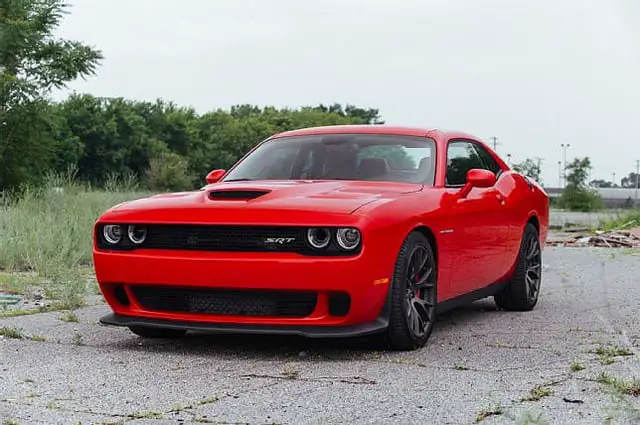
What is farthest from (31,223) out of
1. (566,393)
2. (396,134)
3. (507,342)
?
(566,393)

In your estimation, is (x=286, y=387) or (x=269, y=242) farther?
(x=269, y=242)

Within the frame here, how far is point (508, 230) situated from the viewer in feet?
26.7

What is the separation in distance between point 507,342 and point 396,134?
1.77m

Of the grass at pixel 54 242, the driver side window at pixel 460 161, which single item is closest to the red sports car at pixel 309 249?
the driver side window at pixel 460 161

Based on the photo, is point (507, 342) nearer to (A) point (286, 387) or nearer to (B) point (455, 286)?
(B) point (455, 286)

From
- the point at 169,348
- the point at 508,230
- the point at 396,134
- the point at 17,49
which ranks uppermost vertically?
the point at 17,49

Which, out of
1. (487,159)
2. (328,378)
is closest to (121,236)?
(328,378)

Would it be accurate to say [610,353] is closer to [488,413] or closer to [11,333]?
[488,413]

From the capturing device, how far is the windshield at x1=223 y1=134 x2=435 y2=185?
7.06 metres

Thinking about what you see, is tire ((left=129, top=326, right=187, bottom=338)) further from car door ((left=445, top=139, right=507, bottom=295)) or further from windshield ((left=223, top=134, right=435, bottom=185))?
car door ((left=445, top=139, right=507, bottom=295))

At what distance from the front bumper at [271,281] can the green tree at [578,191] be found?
64402mm

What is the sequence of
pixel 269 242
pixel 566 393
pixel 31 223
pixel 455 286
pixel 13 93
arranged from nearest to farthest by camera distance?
pixel 566 393 → pixel 269 242 → pixel 455 286 → pixel 31 223 → pixel 13 93

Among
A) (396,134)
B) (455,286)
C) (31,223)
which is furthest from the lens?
(31,223)

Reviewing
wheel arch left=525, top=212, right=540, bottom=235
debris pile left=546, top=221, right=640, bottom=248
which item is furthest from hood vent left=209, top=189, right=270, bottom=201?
debris pile left=546, top=221, right=640, bottom=248
